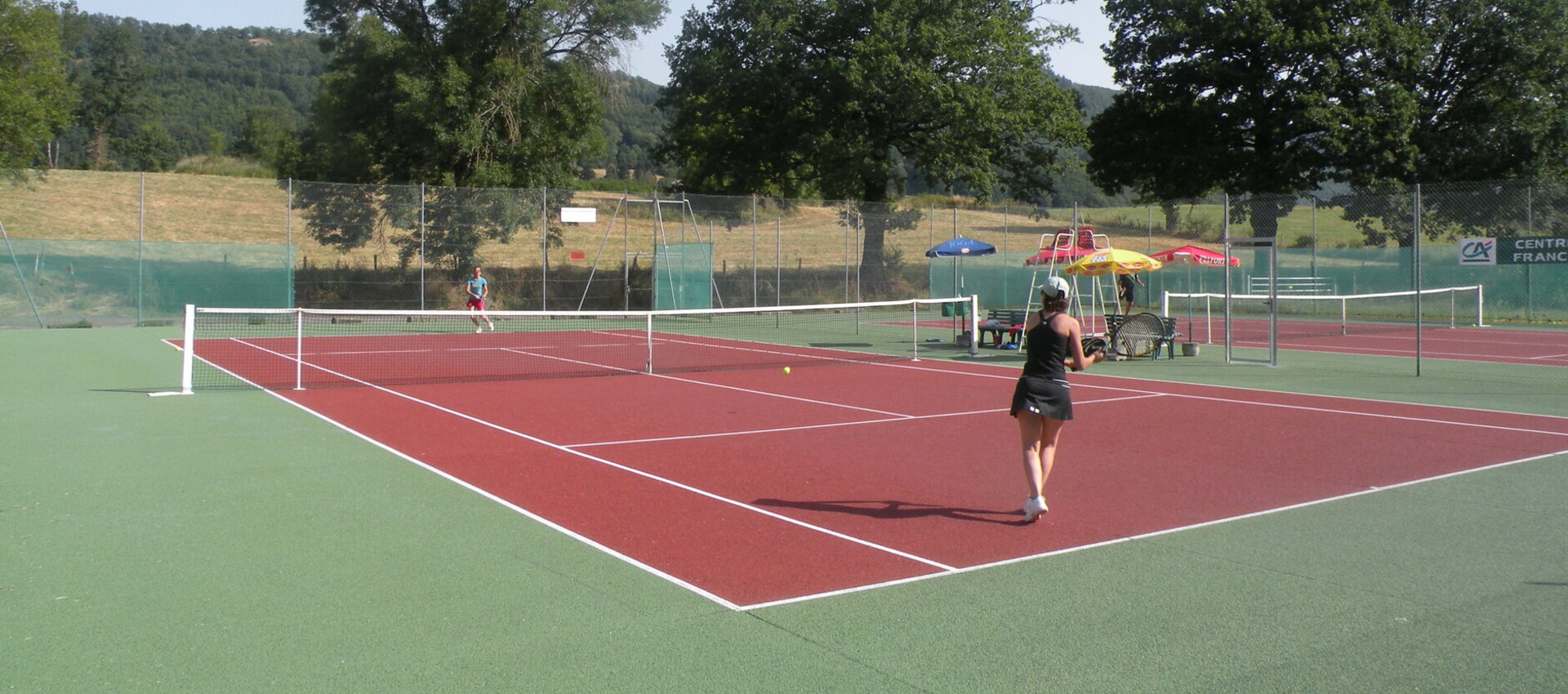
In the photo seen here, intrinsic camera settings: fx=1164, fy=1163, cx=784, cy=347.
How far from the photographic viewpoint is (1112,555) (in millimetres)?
6570

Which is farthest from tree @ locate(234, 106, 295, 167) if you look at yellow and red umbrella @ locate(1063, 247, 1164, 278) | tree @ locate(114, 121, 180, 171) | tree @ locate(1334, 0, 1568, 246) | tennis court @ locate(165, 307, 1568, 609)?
tennis court @ locate(165, 307, 1568, 609)

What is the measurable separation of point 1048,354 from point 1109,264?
11.9m

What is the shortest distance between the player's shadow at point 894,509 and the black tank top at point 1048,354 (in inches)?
37.8

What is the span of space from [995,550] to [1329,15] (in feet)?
118

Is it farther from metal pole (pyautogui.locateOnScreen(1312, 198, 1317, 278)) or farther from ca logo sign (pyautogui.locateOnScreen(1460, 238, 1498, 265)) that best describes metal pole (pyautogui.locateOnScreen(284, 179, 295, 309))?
ca logo sign (pyautogui.locateOnScreen(1460, 238, 1498, 265))

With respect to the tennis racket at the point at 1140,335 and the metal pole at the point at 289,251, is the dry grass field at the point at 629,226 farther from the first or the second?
the tennis racket at the point at 1140,335

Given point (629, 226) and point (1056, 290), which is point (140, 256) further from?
point (1056, 290)

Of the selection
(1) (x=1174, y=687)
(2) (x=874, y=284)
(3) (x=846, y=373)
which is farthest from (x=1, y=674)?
(2) (x=874, y=284)

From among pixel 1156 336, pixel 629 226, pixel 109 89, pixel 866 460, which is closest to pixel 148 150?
pixel 109 89

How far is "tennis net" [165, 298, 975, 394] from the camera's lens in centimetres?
1658

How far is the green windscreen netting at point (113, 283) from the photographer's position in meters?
26.6

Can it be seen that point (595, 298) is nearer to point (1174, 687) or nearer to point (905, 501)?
point (905, 501)

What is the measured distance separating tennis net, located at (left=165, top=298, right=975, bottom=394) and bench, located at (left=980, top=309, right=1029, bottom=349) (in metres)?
0.62

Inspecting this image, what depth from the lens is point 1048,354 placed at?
7.37 metres
